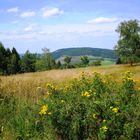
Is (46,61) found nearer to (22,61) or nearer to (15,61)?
(22,61)

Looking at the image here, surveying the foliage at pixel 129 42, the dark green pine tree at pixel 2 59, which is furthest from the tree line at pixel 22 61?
the foliage at pixel 129 42

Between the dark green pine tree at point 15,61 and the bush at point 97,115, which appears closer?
the bush at point 97,115

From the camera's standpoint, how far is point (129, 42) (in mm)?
61875

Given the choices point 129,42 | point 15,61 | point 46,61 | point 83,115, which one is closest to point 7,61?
point 15,61

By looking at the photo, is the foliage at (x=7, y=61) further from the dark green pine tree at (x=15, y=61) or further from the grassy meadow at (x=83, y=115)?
the grassy meadow at (x=83, y=115)

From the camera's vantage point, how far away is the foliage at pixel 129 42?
62.1m

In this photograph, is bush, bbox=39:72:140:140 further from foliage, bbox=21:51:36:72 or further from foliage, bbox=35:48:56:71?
foliage, bbox=35:48:56:71

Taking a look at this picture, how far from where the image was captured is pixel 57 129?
257 inches

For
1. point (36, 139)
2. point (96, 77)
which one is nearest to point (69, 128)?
point (36, 139)

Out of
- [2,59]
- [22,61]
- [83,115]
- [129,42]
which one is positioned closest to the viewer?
[83,115]

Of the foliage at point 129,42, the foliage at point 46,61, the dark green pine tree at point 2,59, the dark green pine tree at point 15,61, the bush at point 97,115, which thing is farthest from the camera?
the foliage at point 46,61

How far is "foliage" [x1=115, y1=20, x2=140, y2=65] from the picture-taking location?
6206 cm

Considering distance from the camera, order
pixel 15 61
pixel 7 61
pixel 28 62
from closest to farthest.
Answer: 1. pixel 7 61
2. pixel 15 61
3. pixel 28 62

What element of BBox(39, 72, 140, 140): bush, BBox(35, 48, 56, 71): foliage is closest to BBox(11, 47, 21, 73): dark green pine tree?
BBox(35, 48, 56, 71): foliage
